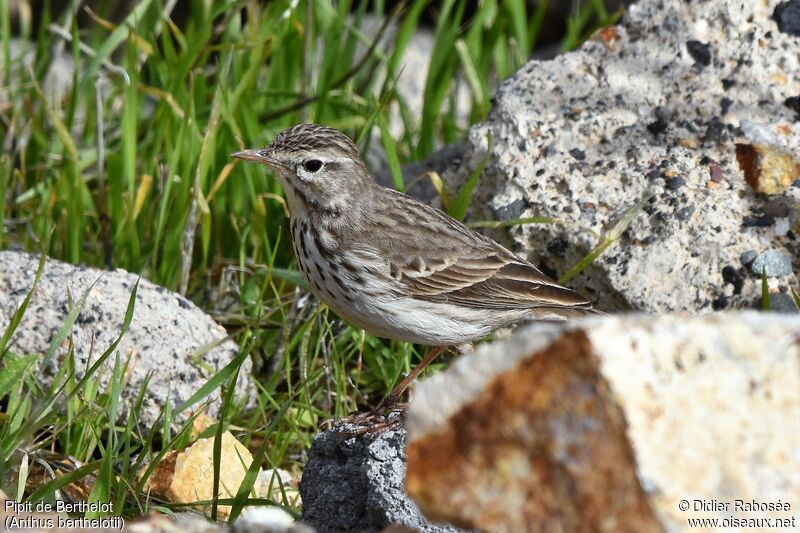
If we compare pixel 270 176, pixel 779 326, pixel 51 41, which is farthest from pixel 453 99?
pixel 779 326

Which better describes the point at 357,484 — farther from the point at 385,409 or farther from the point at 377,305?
the point at 377,305

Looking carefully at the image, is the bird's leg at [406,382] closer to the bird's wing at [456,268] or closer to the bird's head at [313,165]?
the bird's wing at [456,268]

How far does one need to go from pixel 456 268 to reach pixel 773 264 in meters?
1.30

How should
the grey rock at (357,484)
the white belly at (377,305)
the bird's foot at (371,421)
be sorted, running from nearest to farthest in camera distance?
the grey rock at (357,484), the bird's foot at (371,421), the white belly at (377,305)

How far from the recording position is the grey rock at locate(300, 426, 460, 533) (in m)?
3.63

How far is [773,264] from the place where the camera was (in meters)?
4.58

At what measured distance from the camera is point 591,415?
7.70 feet

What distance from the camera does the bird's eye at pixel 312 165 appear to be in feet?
16.2

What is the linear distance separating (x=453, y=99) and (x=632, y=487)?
4.98 meters

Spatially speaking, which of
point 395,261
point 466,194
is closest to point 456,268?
point 395,261

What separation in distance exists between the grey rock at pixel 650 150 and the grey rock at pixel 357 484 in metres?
1.37

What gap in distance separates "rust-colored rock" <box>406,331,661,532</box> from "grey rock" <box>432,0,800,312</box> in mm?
2335

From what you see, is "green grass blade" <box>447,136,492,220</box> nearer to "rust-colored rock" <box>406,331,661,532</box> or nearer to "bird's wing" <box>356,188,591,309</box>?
"bird's wing" <box>356,188,591,309</box>

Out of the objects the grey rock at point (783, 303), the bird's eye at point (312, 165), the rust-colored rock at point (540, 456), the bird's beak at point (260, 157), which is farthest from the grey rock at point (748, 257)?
the rust-colored rock at point (540, 456)
